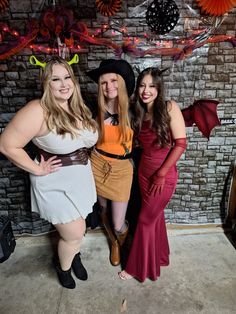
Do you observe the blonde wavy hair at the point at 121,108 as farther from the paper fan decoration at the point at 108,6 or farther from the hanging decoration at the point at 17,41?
the hanging decoration at the point at 17,41

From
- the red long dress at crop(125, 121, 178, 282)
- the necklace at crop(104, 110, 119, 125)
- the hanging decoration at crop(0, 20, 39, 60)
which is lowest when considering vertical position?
the red long dress at crop(125, 121, 178, 282)

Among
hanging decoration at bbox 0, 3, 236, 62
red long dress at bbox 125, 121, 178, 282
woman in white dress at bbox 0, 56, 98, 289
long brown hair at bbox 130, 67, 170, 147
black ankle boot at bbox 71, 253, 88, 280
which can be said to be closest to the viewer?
woman in white dress at bbox 0, 56, 98, 289

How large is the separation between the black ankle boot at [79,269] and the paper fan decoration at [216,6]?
7.25 ft

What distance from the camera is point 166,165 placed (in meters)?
1.84

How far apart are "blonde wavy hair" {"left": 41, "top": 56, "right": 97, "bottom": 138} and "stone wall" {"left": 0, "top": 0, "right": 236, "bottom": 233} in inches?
19.4

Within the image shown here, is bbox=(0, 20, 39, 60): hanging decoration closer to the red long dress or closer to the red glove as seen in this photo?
the red long dress

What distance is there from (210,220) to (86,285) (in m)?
1.39

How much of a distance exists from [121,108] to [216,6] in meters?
1.06

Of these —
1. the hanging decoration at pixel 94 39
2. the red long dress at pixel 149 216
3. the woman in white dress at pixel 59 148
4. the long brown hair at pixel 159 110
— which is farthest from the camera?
the hanging decoration at pixel 94 39

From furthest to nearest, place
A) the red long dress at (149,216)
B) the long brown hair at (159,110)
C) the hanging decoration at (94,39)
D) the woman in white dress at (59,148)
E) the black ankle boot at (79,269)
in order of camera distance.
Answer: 1. the black ankle boot at (79,269)
2. the hanging decoration at (94,39)
3. the red long dress at (149,216)
4. the long brown hair at (159,110)
5. the woman in white dress at (59,148)

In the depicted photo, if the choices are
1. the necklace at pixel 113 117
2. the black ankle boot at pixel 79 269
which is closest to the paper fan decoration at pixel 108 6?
the necklace at pixel 113 117

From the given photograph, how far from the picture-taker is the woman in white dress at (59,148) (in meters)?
1.59

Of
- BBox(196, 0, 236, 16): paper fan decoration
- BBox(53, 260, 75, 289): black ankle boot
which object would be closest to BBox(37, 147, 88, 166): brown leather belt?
BBox(53, 260, 75, 289): black ankle boot

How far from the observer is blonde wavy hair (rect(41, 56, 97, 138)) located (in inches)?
62.9
